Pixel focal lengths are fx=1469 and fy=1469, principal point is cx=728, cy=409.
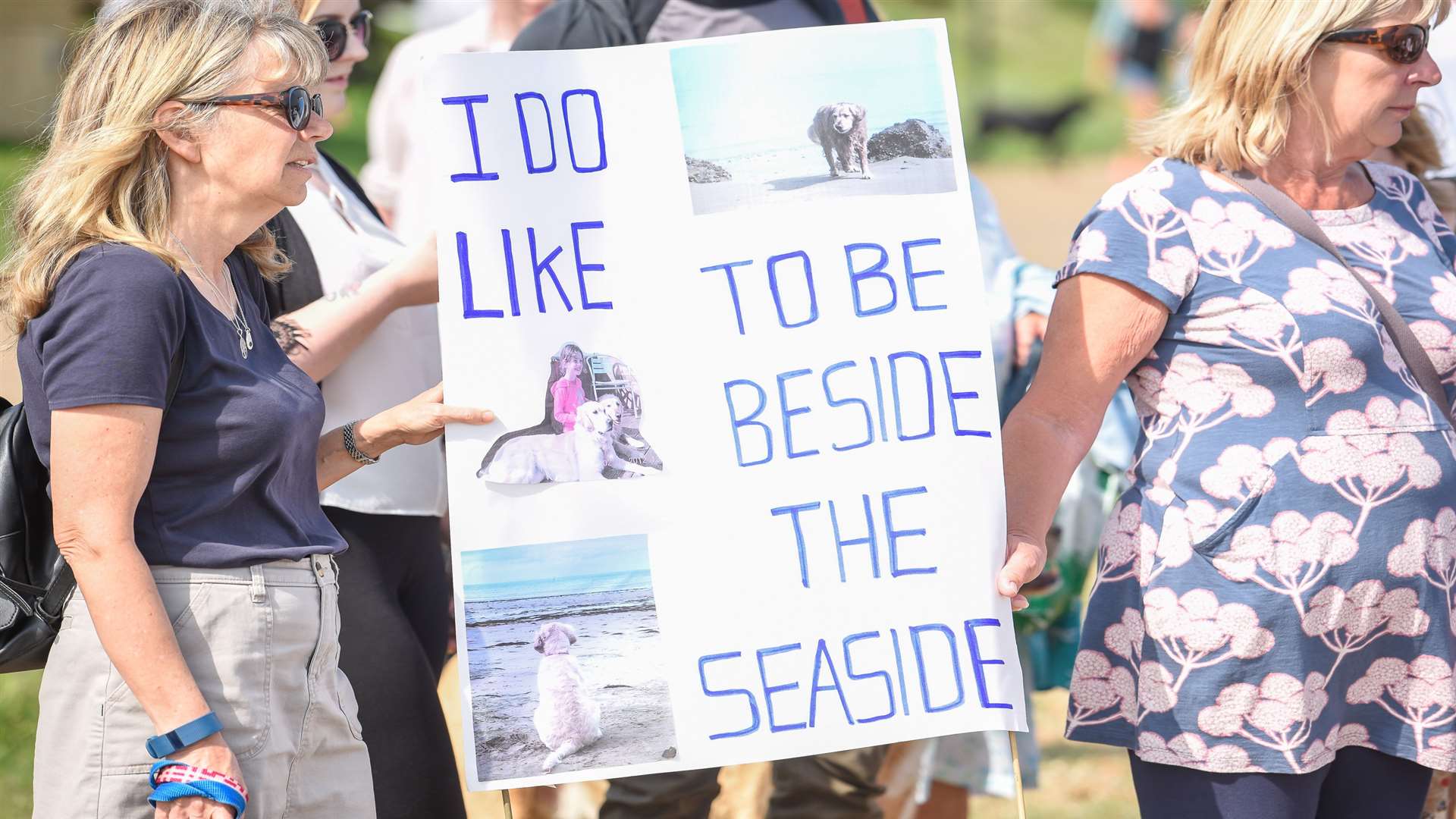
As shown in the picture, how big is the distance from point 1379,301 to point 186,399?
1.69m

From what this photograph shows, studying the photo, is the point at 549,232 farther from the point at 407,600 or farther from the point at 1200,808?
the point at 1200,808

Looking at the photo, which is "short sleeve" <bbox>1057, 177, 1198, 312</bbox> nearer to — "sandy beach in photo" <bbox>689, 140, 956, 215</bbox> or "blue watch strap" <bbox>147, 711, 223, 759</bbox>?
"sandy beach in photo" <bbox>689, 140, 956, 215</bbox>

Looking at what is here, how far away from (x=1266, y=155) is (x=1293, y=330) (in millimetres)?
310

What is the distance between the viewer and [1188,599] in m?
2.16

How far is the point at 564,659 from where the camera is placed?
207cm

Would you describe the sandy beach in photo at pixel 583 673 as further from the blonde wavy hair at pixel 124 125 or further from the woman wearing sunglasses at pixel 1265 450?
the blonde wavy hair at pixel 124 125

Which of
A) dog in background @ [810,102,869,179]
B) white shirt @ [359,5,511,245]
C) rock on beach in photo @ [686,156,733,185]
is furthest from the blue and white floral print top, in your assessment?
white shirt @ [359,5,511,245]

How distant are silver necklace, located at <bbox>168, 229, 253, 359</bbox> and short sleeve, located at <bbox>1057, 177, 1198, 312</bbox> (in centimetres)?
119

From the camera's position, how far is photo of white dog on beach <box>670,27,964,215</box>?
7.07ft

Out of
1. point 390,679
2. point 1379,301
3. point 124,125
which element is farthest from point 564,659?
point 1379,301

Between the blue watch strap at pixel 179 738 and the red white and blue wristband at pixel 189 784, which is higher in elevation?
the blue watch strap at pixel 179 738

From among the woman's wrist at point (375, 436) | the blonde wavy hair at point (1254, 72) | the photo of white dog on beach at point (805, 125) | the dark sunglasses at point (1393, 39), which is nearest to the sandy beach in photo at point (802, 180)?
the photo of white dog on beach at point (805, 125)

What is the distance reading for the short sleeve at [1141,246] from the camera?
7.11ft

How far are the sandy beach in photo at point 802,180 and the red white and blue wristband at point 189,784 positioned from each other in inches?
39.7
